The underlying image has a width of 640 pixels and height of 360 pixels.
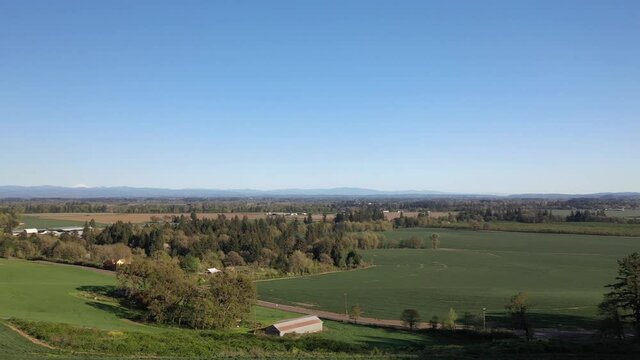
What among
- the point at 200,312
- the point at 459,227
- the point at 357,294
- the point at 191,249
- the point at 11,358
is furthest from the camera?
the point at 459,227

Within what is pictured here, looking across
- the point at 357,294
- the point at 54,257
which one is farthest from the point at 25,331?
the point at 54,257

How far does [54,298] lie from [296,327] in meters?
22.2

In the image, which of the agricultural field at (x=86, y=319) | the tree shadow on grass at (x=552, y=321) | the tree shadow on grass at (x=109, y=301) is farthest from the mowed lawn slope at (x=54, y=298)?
the tree shadow on grass at (x=552, y=321)

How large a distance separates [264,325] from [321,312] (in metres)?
11.0

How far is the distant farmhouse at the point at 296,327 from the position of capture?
40644 millimetres

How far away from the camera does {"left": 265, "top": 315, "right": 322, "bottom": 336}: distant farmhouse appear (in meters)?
40.6

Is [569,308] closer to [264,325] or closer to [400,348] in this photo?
[400,348]

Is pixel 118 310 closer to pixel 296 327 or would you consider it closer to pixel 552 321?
pixel 296 327

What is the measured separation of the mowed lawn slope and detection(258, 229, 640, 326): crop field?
70.4 feet

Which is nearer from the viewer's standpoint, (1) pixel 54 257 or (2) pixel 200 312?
(2) pixel 200 312

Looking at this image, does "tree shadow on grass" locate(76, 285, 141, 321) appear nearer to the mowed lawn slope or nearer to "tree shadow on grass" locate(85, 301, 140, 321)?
"tree shadow on grass" locate(85, 301, 140, 321)

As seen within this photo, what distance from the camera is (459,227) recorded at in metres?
157

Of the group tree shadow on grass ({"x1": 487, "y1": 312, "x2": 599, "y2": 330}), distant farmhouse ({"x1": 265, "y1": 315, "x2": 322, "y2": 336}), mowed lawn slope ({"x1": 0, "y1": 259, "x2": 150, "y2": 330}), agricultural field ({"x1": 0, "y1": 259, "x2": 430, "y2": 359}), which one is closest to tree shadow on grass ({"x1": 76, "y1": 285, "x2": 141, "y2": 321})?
agricultural field ({"x1": 0, "y1": 259, "x2": 430, "y2": 359})

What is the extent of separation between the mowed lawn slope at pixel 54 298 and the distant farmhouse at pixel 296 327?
980cm
